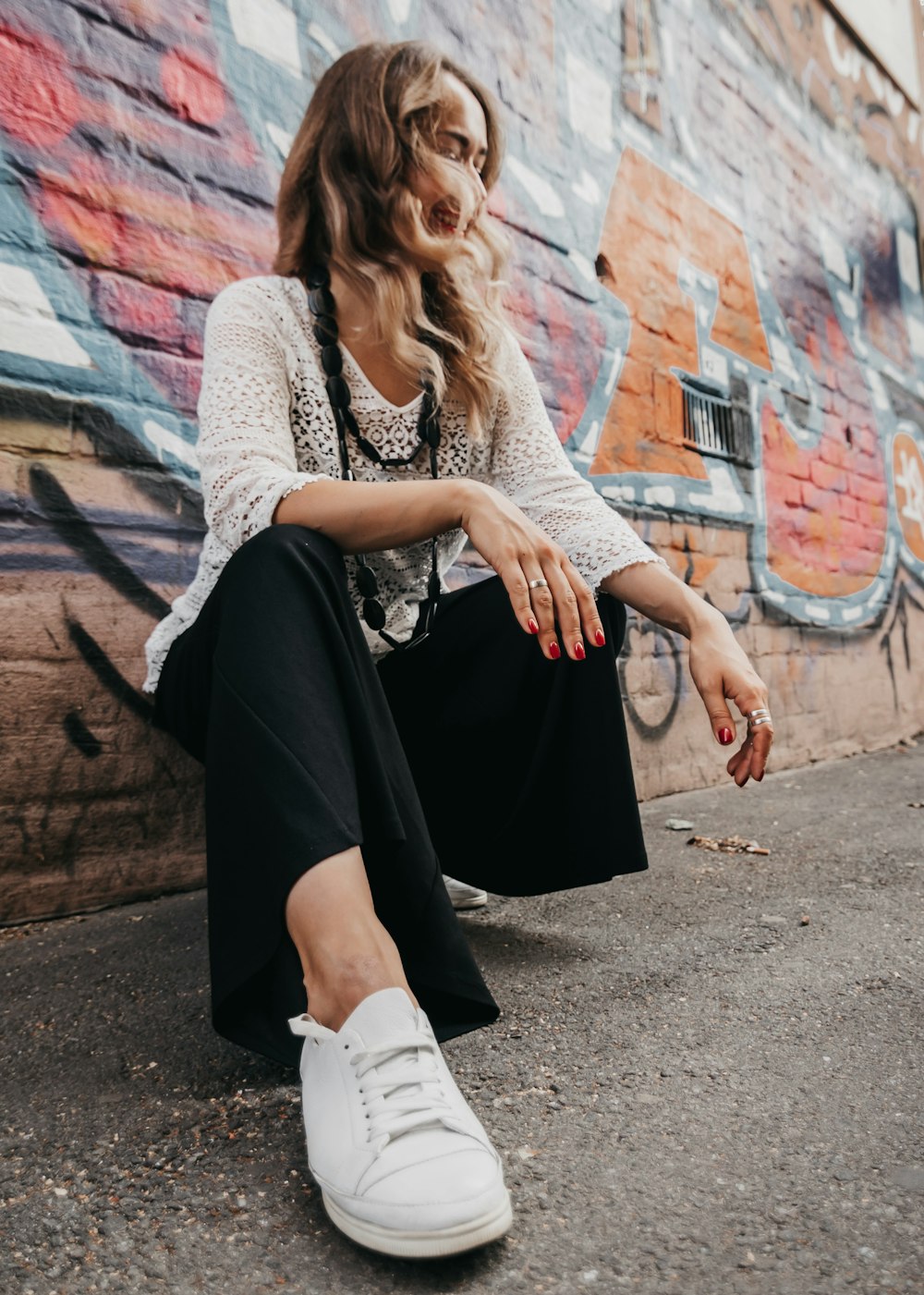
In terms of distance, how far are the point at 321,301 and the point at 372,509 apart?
547mm

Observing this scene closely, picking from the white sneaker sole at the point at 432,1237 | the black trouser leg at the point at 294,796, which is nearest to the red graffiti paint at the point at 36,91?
the black trouser leg at the point at 294,796

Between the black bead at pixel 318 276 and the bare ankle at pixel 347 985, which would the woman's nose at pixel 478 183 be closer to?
the black bead at pixel 318 276

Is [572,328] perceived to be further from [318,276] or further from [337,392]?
[337,392]

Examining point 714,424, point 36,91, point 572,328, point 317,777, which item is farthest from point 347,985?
point 714,424

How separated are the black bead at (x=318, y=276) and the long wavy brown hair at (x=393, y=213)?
23 mm

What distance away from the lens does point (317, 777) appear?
3.42 ft

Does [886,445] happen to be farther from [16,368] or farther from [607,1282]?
[607,1282]

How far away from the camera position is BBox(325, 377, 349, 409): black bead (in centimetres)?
154

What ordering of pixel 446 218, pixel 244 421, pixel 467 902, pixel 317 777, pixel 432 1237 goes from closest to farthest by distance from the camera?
pixel 432 1237 < pixel 317 777 < pixel 244 421 < pixel 446 218 < pixel 467 902

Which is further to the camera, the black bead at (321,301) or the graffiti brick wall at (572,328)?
the graffiti brick wall at (572,328)

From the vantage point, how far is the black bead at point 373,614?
156 cm

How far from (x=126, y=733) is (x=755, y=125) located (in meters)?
4.02

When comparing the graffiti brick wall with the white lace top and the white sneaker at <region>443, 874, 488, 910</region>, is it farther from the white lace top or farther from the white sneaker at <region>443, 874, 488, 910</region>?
the white sneaker at <region>443, 874, 488, 910</region>

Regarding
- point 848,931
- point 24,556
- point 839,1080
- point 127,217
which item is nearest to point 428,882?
point 839,1080
